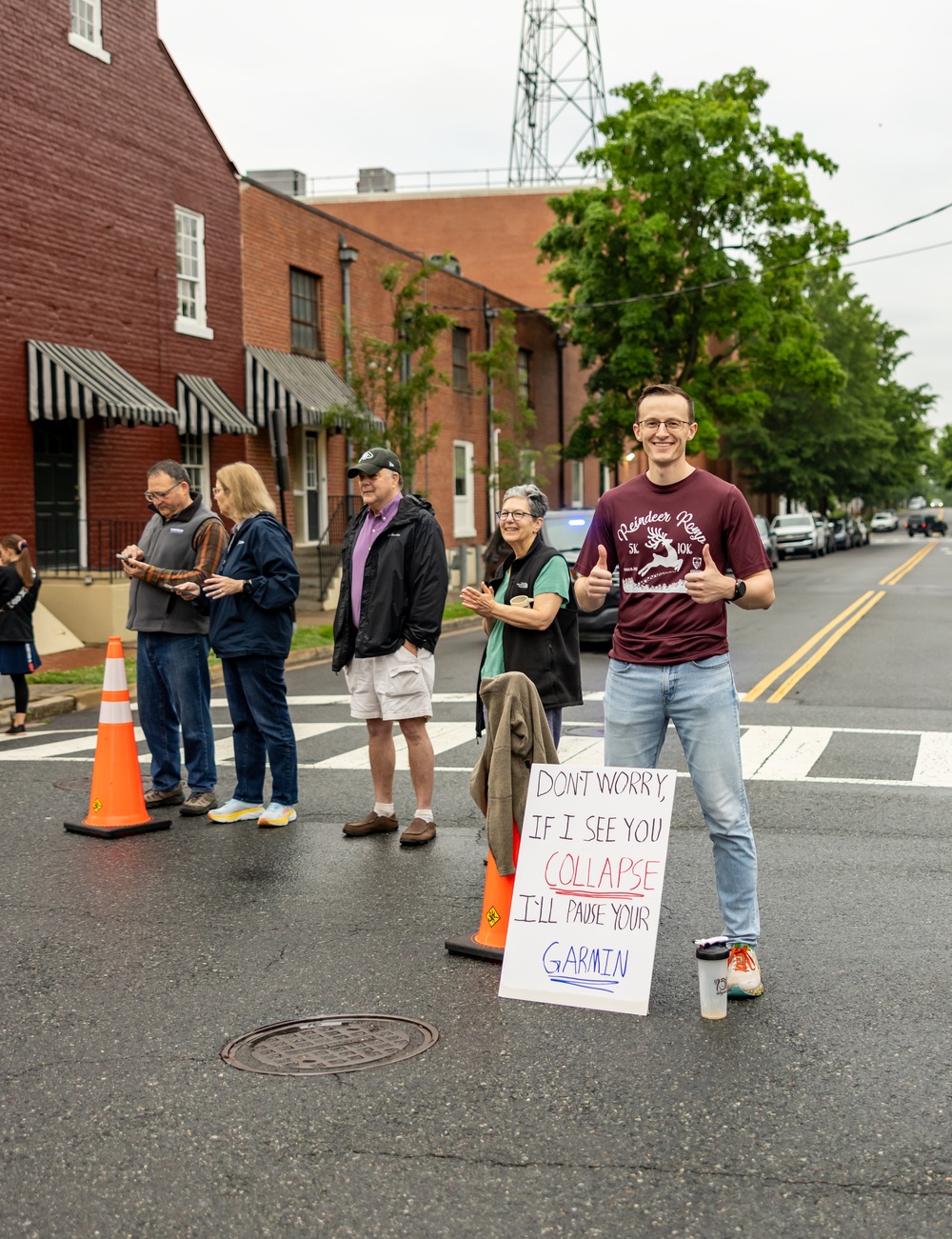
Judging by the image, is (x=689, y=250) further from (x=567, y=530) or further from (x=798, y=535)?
(x=567, y=530)

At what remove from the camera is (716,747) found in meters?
4.78

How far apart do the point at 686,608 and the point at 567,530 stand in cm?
1400

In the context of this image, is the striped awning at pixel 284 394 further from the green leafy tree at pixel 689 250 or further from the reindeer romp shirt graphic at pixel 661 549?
the reindeer romp shirt graphic at pixel 661 549

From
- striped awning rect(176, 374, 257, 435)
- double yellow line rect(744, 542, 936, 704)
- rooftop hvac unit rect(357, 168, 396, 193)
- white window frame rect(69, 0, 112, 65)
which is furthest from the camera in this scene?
rooftop hvac unit rect(357, 168, 396, 193)

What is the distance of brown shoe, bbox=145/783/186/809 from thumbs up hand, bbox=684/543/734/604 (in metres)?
4.69

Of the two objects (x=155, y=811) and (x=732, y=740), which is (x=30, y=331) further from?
(x=732, y=740)

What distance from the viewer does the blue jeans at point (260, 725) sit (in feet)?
25.0

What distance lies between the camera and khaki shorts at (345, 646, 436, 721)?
7.18 metres

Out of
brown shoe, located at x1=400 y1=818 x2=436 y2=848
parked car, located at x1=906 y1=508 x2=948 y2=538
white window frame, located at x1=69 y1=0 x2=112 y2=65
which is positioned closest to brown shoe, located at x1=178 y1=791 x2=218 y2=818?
brown shoe, located at x1=400 y1=818 x2=436 y2=848

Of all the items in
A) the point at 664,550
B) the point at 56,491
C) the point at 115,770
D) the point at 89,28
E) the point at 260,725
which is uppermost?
the point at 89,28

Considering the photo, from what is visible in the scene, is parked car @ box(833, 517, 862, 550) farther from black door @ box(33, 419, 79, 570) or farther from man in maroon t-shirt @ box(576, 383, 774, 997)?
man in maroon t-shirt @ box(576, 383, 774, 997)

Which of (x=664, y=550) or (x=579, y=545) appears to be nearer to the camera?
(x=664, y=550)

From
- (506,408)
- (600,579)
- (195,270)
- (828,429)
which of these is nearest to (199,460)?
(195,270)

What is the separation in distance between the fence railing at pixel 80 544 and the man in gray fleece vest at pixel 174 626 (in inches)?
419
